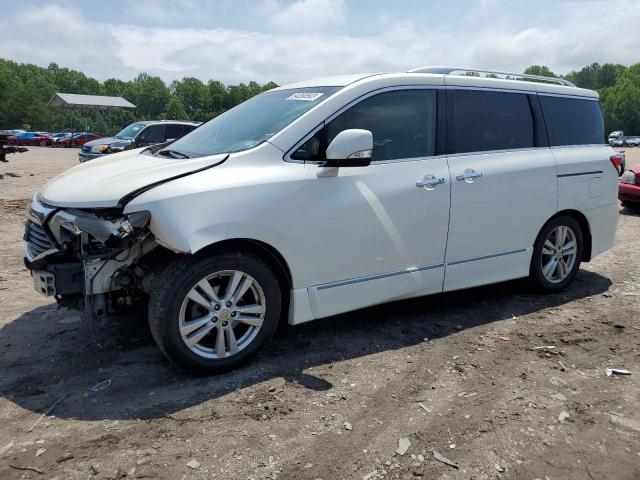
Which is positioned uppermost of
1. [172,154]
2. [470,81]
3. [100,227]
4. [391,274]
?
[470,81]

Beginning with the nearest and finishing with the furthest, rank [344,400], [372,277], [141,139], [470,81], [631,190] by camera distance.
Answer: [344,400], [372,277], [470,81], [631,190], [141,139]

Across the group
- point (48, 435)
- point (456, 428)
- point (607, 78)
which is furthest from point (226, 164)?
point (607, 78)

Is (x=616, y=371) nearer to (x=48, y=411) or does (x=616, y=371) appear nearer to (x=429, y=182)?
(x=429, y=182)

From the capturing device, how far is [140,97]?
124 meters

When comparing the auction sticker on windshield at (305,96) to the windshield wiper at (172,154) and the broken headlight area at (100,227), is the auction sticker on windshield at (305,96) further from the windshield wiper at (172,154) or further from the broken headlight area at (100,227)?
the broken headlight area at (100,227)

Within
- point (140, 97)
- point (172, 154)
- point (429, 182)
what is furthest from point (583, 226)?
point (140, 97)

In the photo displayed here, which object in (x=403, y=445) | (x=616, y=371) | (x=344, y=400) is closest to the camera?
(x=403, y=445)

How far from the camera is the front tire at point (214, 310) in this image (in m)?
3.30

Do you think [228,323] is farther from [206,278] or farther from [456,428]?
[456,428]

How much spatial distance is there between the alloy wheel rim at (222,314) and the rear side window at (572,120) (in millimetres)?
3347

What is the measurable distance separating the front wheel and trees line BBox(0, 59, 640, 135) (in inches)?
2385

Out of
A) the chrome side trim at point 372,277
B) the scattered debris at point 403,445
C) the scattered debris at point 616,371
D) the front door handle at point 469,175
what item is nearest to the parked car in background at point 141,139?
the front door handle at point 469,175

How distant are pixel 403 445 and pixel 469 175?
237 centimetres

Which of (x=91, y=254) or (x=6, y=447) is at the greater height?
(x=91, y=254)
